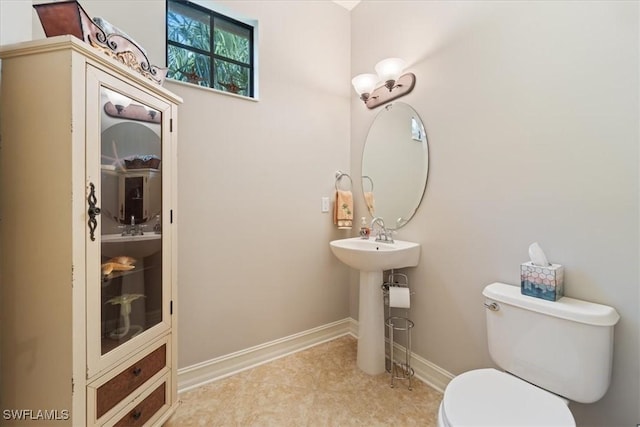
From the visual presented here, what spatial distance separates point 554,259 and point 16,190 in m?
2.11

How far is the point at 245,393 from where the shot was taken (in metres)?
1.59

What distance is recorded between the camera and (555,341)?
101 cm

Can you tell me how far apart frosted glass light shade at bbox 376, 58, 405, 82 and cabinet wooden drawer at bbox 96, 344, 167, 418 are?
2.07m

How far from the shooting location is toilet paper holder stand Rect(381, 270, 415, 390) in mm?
1732

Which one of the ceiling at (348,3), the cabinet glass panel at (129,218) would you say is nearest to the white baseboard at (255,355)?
Result: the cabinet glass panel at (129,218)

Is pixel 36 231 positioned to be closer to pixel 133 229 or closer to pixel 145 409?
pixel 133 229

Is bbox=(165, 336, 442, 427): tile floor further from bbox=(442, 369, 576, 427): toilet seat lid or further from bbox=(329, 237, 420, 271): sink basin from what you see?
bbox=(329, 237, 420, 271): sink basin

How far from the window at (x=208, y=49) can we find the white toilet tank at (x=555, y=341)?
204 centimetres

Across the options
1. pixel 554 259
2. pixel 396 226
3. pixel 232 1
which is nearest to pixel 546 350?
pixel 554 259

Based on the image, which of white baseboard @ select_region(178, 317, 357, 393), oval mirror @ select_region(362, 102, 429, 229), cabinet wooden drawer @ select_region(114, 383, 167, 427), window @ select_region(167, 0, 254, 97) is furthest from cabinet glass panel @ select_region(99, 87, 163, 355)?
oval mirror @ select_region(362, 102, 429, 229)

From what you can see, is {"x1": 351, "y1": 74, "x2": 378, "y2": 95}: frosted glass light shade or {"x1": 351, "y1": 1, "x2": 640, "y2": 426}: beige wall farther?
{"x1": 351, "y1": 74, "x2": 378, "y2": 95}: frosted glass light shade

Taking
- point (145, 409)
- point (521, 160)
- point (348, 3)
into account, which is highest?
point (348, 3)

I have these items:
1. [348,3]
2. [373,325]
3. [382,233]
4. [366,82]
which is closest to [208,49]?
[366,82]

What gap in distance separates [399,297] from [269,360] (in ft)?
3.50
